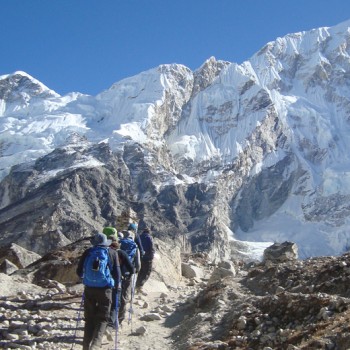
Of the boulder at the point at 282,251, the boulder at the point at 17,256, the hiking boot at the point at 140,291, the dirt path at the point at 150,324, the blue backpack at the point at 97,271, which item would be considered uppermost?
the boulder at the point at 282,251

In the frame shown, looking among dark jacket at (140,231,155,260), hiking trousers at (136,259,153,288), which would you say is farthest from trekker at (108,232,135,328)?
hiking trousers at (136,259,153,288)

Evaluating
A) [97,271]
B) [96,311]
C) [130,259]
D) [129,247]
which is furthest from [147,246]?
[97,271]

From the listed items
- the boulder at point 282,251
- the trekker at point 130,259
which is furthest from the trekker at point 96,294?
the boulder at point 282,251

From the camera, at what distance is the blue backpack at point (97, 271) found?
473 inches

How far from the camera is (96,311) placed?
12.2 m

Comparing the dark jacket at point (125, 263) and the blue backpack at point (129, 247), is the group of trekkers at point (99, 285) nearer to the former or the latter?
the dark jacket at point (125, 263)

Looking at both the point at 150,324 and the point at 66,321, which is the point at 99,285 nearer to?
the point at 66,321

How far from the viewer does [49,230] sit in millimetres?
128875

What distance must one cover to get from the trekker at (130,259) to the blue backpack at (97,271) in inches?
71.8

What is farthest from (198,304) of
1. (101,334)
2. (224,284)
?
(101,334)

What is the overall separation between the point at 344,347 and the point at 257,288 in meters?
9.96

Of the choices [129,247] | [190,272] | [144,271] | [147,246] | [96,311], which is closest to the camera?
[96,311]

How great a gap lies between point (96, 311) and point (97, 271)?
0.76m

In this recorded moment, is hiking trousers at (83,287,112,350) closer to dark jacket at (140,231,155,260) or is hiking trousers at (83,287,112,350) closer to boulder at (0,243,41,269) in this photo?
dark jacket at (140,231,155,260)
